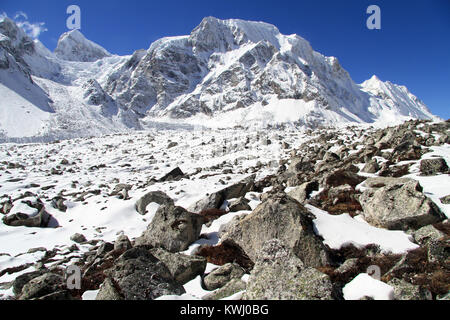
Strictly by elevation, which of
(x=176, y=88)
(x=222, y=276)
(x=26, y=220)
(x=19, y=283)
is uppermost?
(x=176, y=88)

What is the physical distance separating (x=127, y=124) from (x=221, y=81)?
315 feet

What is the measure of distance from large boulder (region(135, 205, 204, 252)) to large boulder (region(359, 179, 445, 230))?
6.44 meters

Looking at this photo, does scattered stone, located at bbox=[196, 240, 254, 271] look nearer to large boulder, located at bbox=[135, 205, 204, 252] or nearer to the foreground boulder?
large boulder, located at bbox=[135, 205, 204, 252]

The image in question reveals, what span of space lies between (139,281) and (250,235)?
3.95 meters

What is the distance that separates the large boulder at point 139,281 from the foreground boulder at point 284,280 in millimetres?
2000

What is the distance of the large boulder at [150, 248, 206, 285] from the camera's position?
667 centimetres

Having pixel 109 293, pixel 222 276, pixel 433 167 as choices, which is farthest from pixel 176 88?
pixel 109 293

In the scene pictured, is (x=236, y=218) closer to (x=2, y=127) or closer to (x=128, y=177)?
(x=128, y=177)

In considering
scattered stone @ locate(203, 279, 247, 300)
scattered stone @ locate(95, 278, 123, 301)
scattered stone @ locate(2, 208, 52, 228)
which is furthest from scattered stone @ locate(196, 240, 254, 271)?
scattered stone @ locate(2, 208, 52, 228)

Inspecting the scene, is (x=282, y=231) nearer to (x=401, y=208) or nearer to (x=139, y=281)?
(x=401, y=208)

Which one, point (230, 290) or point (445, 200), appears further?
point (445, 200)

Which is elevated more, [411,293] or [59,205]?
[59,205]

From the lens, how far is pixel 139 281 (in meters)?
5.43
